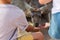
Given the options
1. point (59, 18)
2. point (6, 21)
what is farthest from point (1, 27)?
point (59, 18)

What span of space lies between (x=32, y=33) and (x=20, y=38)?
10 cm

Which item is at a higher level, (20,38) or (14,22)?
(14,22)

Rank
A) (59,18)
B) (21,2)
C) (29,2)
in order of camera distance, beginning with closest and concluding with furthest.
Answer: (59,18), (21,2), (29,2)

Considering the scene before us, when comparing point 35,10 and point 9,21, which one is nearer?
point 9,21

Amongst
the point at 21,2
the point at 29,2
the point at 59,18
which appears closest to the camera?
the point at 59,18

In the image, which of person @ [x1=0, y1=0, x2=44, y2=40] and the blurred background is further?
the blurred background

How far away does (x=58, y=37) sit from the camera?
3.61 feet

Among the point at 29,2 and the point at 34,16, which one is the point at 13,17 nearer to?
the point at 34,16

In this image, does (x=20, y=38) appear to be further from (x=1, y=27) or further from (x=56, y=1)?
(x=56, y=1)

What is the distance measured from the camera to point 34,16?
96.7 inches

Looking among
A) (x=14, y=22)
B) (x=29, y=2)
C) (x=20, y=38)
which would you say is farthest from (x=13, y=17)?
(x=29, y=2)

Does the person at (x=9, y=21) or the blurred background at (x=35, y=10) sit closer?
the person at (x=9, y=21)

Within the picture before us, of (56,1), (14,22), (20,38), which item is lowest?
(20,38)

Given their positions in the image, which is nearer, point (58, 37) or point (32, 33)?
point (58, 37)
